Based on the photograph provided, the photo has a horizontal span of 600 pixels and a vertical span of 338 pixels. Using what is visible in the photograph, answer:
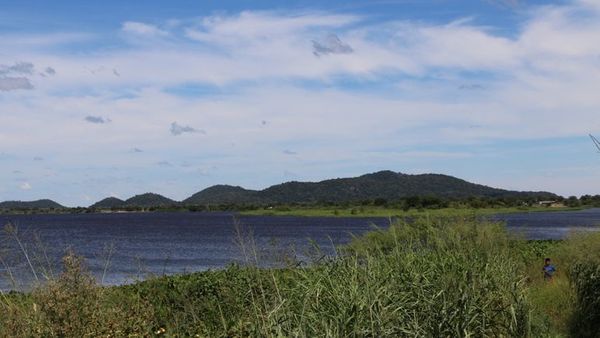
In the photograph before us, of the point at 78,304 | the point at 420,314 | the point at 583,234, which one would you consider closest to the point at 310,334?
the point at 420,314

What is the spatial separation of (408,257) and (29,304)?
5.23m

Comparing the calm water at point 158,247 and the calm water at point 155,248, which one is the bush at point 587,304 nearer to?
the calm water at point 155,248

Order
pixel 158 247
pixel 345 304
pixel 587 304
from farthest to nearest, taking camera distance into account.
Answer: pixel 158 247 → pixel 587 304 → pixel 345 304

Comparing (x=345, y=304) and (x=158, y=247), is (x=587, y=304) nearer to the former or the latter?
(x=345, y=304)

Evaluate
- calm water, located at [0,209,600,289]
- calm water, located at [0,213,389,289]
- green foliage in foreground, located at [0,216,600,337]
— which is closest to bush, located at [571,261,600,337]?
green foliage in foreground, located at [0,216,600,337]

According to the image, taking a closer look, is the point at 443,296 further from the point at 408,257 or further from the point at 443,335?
the point at 408,257

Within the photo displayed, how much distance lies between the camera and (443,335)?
9.05 m

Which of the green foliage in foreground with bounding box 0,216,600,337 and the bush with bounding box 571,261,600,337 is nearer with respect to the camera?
the green foliage in foreground with bounding box 0,216,600,337

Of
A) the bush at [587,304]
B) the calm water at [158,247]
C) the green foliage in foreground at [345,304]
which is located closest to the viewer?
the green foliage in foreground at [345,304]

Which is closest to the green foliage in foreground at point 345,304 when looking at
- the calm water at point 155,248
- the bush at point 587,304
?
the calm water at point 155,248

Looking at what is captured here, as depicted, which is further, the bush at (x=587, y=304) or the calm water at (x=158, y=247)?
the bush at (x=587, y=304)

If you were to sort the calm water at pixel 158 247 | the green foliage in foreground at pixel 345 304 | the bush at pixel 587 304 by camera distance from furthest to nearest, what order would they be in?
the bush at pixel 587 304, the calm water at pixel 158 247, the green foliage in foreground at pixel 345 304

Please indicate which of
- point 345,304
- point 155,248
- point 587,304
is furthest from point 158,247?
point 345,304

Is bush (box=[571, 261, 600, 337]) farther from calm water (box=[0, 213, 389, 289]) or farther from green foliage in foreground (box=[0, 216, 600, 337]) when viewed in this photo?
calm water (box=[0, 213, 389, 289])
